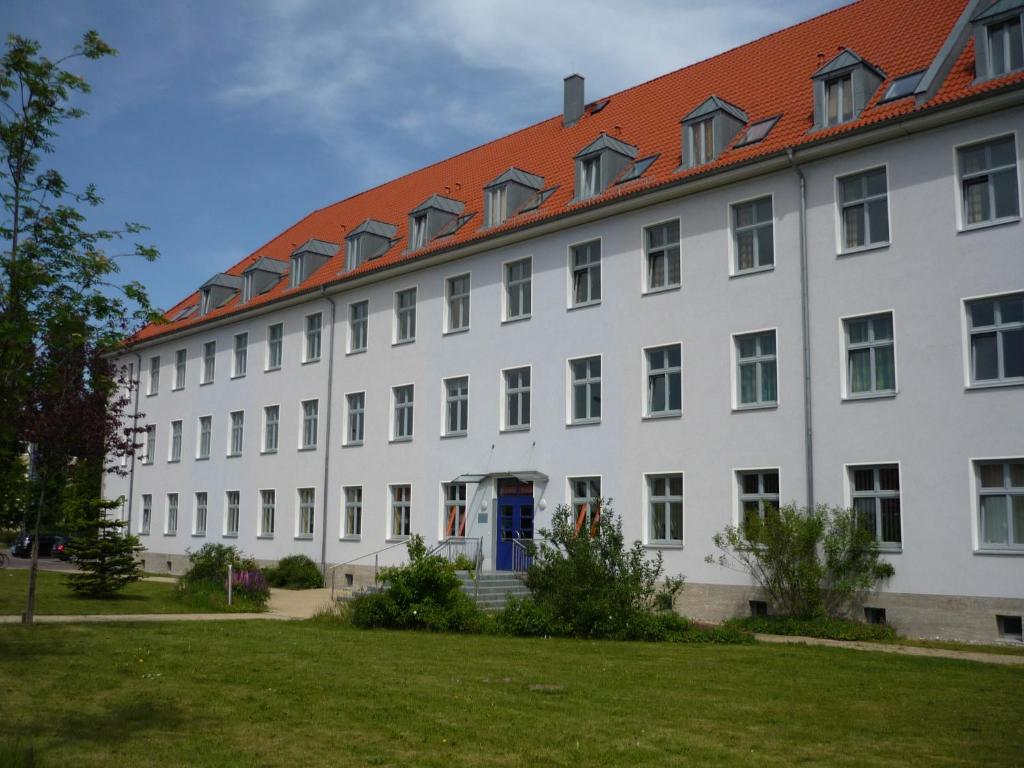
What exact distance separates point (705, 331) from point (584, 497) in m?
5.17

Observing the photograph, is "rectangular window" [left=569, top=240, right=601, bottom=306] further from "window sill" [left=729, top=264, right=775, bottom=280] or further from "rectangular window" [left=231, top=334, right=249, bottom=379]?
"rectangular window" [left=231, top=334, right=249, bottom=379]

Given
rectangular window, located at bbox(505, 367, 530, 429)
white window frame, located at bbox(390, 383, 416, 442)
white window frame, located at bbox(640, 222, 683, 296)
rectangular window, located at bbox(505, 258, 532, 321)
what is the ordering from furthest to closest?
white window frame, located at bbox(390, 383, 416, 442) < rectangular window, located at bbox(505, 258, 532, 321) < rectangular window, located at bbox(505, 367, 530, 429) < white window frame, located at bbox(640, 222, 683, 296)

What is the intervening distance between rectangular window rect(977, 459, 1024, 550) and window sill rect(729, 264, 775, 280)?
19.2 feet

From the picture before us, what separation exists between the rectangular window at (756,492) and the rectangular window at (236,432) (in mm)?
21395

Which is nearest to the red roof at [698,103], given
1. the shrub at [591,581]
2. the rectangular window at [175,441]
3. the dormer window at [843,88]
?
the dormer window at [843,88]

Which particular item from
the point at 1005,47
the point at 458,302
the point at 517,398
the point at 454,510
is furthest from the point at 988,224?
the point at 454,510

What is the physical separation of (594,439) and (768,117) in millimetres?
8372

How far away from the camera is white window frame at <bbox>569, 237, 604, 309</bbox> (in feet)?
83.0

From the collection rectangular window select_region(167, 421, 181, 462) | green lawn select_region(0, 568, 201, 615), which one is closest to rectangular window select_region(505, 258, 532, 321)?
green lawn select_region(0, 568, 201, 615)

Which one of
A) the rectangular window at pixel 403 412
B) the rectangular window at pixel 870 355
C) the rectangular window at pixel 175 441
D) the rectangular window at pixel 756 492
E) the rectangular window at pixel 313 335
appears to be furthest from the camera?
the rectangular window at pixel 175 441

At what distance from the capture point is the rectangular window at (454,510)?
2806cm

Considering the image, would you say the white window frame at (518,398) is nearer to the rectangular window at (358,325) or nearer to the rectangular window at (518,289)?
the rectangular window at (518,289)

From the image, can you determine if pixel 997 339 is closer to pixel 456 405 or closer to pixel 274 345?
pixel 456 405

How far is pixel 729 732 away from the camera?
9.06 meters
